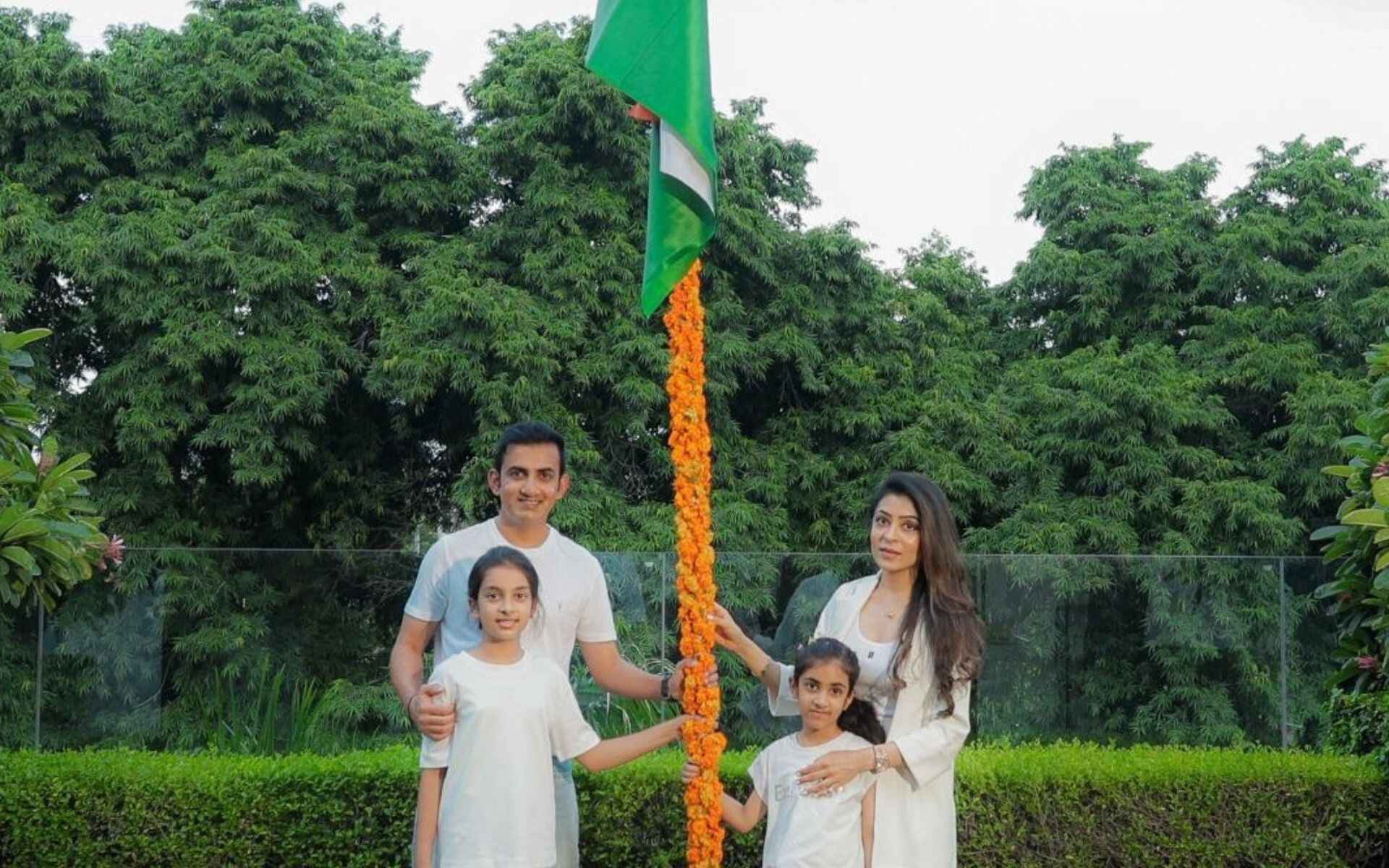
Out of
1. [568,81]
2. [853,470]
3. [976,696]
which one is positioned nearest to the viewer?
[976,696]

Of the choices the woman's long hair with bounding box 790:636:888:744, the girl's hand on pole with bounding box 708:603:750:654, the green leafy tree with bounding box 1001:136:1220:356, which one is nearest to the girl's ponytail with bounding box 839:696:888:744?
the woman's long hair with bounding box 790:636:888:744

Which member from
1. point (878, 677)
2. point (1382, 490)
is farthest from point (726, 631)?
point (1382, 490)

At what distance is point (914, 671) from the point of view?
3549 millimetres

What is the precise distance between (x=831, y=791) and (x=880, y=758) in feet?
0.42

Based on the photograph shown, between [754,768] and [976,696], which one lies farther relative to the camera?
[976,696]

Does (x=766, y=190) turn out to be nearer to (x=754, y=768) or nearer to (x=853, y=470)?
(x=853, y=470)

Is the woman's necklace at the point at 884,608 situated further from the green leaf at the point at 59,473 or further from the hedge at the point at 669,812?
the green leaf at the point at 59,473

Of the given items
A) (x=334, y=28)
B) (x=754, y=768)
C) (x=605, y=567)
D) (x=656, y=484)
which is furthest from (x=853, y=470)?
(x=754, y=768)

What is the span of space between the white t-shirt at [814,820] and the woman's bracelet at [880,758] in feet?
0.09

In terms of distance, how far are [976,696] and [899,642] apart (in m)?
5.45

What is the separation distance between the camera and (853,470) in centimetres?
1310

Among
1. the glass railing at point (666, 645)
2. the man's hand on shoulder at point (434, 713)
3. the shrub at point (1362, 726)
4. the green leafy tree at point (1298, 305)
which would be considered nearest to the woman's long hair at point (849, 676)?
the man's hand on shoulder at point (434, 713)

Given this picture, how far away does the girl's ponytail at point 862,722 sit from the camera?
3574 mm

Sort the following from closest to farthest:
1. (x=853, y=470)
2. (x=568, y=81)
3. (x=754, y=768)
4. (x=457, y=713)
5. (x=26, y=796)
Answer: (x=457, y=713)
(x=754, y=768)
(x=26, y=796)
(x=568, y=81)
(x=853, y=470)
